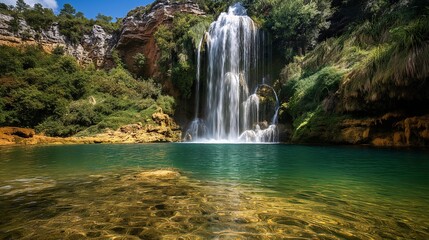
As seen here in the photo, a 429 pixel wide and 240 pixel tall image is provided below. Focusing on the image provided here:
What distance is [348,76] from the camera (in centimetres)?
1401

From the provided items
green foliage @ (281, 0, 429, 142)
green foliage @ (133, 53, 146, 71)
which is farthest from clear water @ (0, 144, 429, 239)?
green foliage @ (133, 53, 146, 71)

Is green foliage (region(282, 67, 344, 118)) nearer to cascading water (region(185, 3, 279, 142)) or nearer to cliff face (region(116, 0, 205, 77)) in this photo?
cascading water (region(185, 3, 279, 142))

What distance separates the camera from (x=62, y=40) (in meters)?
37.1

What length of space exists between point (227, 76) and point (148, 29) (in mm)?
16663

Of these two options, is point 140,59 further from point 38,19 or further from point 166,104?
point 38,19

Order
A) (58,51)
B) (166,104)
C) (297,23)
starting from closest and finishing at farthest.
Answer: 1. (297,23)
2. (166,104)
3. (58,51)

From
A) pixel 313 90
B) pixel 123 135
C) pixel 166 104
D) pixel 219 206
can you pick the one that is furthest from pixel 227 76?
pixel 219 206

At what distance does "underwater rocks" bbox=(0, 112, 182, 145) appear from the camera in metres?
20.1

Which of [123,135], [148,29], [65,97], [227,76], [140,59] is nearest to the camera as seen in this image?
[123,135]

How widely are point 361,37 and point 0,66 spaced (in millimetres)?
34579

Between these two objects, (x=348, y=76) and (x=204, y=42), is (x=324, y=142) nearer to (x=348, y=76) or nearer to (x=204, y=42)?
(x=348, y=76)

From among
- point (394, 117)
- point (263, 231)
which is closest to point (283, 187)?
point (263, 231)

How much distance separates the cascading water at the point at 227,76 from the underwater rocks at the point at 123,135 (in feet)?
7.84

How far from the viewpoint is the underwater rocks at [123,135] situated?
20.1 meters
